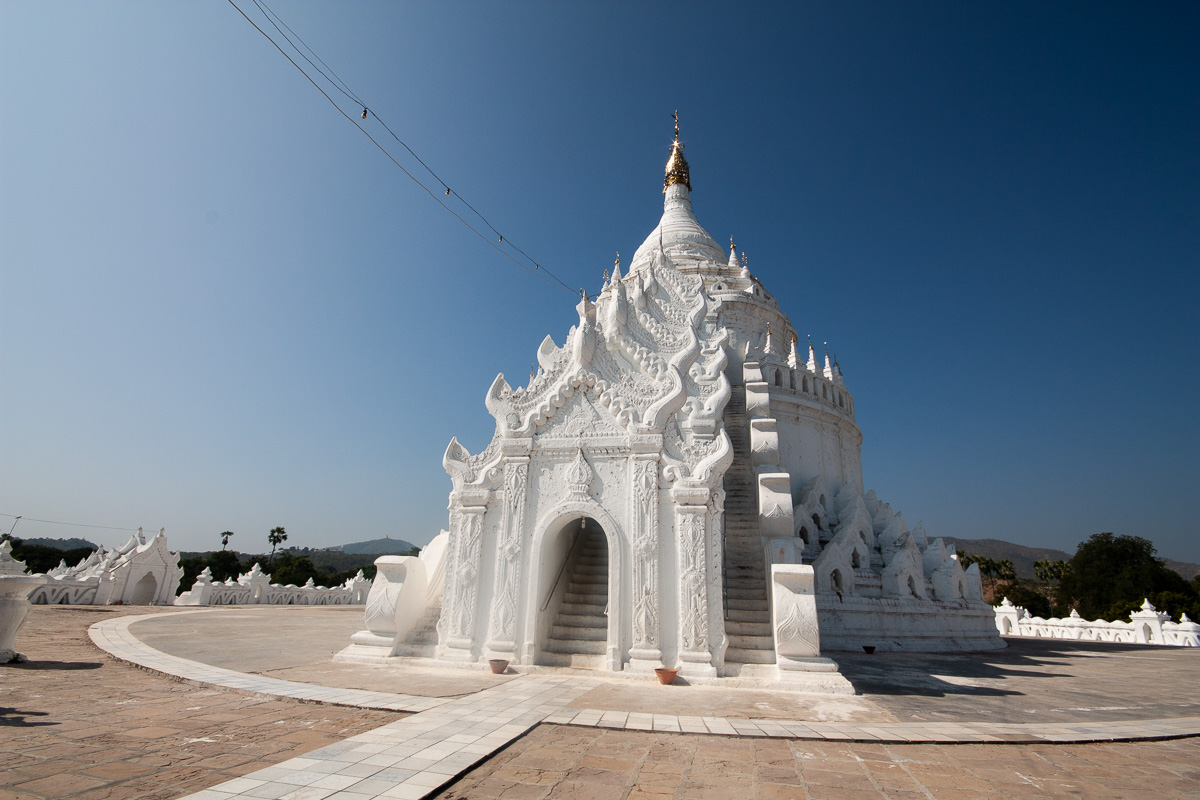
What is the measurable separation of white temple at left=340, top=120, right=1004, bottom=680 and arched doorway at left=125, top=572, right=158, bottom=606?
20.0 m

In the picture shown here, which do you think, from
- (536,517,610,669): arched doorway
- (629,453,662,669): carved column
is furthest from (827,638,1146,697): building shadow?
(536,517,610,669): arched doorway

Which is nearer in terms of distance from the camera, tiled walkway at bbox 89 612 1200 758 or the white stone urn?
tiled walkway at bbox 89 612 1200 758

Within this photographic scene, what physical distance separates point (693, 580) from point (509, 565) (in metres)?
3.74

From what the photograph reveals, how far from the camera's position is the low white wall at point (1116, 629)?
81.8ft

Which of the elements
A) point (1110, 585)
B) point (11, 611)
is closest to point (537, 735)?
point (11, 611)

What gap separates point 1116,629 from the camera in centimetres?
2700

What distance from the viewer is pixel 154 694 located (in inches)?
320

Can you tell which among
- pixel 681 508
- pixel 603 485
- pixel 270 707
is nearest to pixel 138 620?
pixel 270 707

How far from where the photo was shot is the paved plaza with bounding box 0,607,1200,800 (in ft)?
17.0

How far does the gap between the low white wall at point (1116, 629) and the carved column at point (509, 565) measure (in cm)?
2068

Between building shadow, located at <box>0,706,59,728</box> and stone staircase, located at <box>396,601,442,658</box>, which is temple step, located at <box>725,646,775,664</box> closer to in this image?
stone staircase, located at <box>396,601,442,658</box>

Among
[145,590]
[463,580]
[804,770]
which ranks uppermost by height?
[463,580]

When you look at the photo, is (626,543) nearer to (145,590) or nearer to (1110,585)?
(145,590)

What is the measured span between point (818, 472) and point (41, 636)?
2248cm
